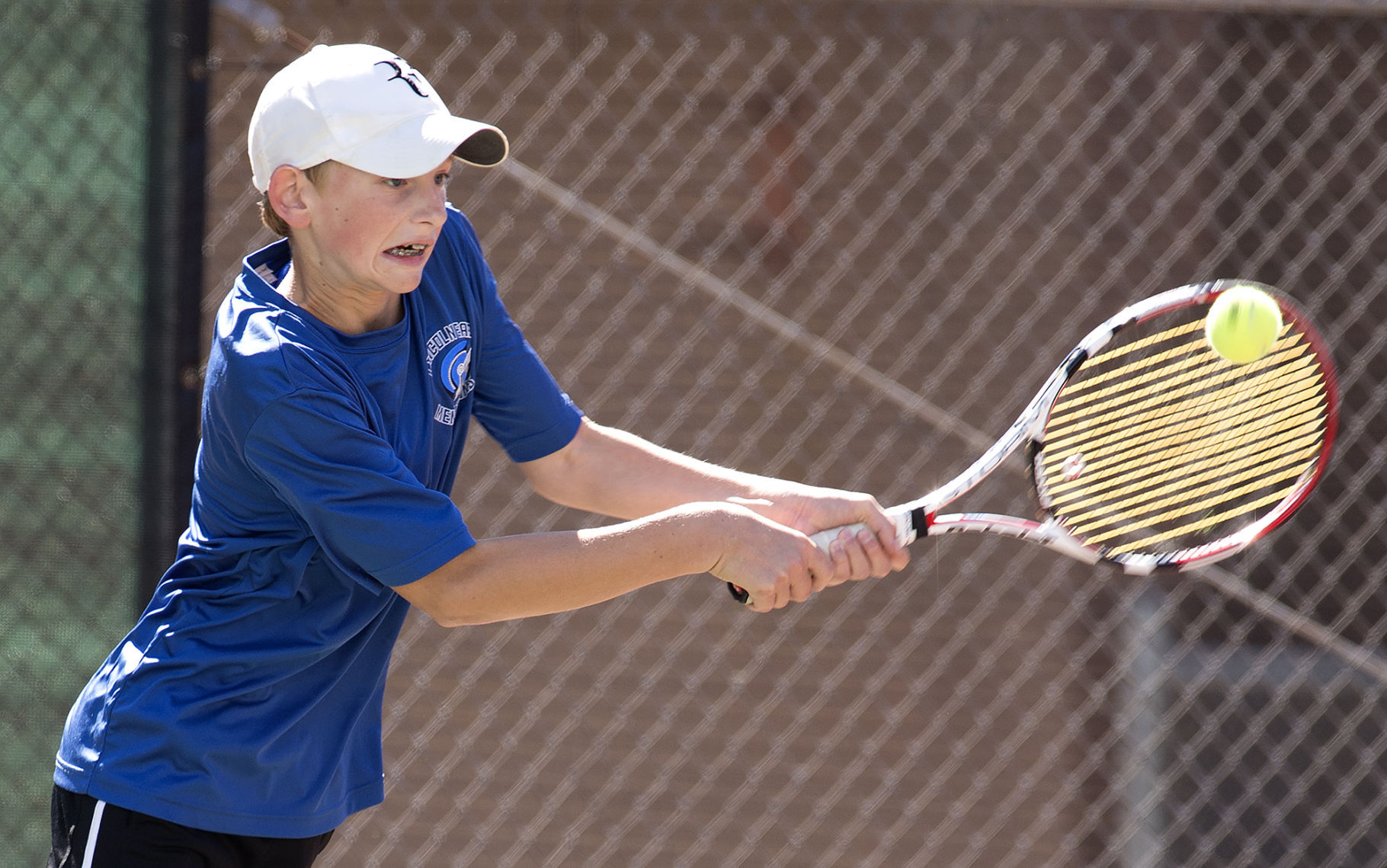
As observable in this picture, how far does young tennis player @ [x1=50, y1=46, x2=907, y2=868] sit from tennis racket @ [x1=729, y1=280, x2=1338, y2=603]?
0.40 meters

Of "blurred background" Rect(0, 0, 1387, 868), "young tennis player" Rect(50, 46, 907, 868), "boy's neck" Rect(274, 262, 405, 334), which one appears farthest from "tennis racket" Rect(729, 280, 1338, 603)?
"blurred background" Rect(0, 0, 1387, 868)

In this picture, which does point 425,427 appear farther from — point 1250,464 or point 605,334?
point 605,334

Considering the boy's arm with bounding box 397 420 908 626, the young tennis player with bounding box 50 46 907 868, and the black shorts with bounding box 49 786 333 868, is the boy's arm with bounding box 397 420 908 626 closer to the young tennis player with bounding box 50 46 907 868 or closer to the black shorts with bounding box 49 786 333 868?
the young tennis player with bounding box 50 46 907 868

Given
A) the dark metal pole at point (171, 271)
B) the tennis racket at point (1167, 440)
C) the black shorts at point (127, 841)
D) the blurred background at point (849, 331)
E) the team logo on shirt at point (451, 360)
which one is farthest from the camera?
the blurred background at point (849, 331)

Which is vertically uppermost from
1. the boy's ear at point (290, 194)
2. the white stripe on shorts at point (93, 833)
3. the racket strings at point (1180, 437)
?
the racket strings at point (1180, 437)

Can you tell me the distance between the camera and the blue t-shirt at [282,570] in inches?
69.6

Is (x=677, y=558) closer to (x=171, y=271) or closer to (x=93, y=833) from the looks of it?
(x=93, y=833)

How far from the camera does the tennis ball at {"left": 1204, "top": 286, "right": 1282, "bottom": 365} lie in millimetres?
2139

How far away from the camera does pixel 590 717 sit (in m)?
4.18

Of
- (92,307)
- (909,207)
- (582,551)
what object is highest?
(909,207)

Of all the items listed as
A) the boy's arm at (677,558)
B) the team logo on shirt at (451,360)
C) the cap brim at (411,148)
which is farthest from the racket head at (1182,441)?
the cap brim at (411,148)

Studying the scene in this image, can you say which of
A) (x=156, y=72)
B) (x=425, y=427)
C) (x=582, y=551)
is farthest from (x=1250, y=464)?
(x=156, y=72)

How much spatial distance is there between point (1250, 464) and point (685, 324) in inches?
77.5

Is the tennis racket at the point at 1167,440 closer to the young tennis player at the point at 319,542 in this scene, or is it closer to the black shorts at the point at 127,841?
the young tennis player at the point at 319,542
